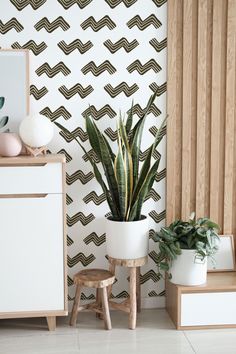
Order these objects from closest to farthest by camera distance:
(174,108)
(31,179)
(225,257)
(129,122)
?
(31,179) < (129,122) < (174,108) < (225,257)

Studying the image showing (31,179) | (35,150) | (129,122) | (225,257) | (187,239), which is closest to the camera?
(31,179)

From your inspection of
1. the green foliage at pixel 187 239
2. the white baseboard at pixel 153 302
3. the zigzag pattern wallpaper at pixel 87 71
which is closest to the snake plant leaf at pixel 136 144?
the zigzag pattern wallpaper at pixel 87 71

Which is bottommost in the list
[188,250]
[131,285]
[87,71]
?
[131,285]

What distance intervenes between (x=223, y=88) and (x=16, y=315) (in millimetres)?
1953

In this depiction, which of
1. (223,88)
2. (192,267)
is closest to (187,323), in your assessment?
(192,267)

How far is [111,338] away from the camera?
3656 millimetres

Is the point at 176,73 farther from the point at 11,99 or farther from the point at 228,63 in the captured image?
the point at 11,99

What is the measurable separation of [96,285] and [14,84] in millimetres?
1341

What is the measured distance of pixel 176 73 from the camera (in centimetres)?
400

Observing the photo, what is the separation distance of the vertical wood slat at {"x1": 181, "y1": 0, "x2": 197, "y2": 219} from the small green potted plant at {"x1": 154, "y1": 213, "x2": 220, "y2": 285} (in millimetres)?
321

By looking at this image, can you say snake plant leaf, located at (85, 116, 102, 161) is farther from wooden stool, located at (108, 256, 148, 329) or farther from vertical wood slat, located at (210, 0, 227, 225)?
vertical wood slat, located at (210, 0, 227, 225)

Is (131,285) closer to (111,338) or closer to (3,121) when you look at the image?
(111,338)

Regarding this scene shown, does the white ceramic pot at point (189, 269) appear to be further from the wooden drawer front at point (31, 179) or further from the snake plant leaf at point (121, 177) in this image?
the wooden drawer front at point (31, 179)

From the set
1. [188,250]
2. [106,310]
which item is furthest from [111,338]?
[188,250]
